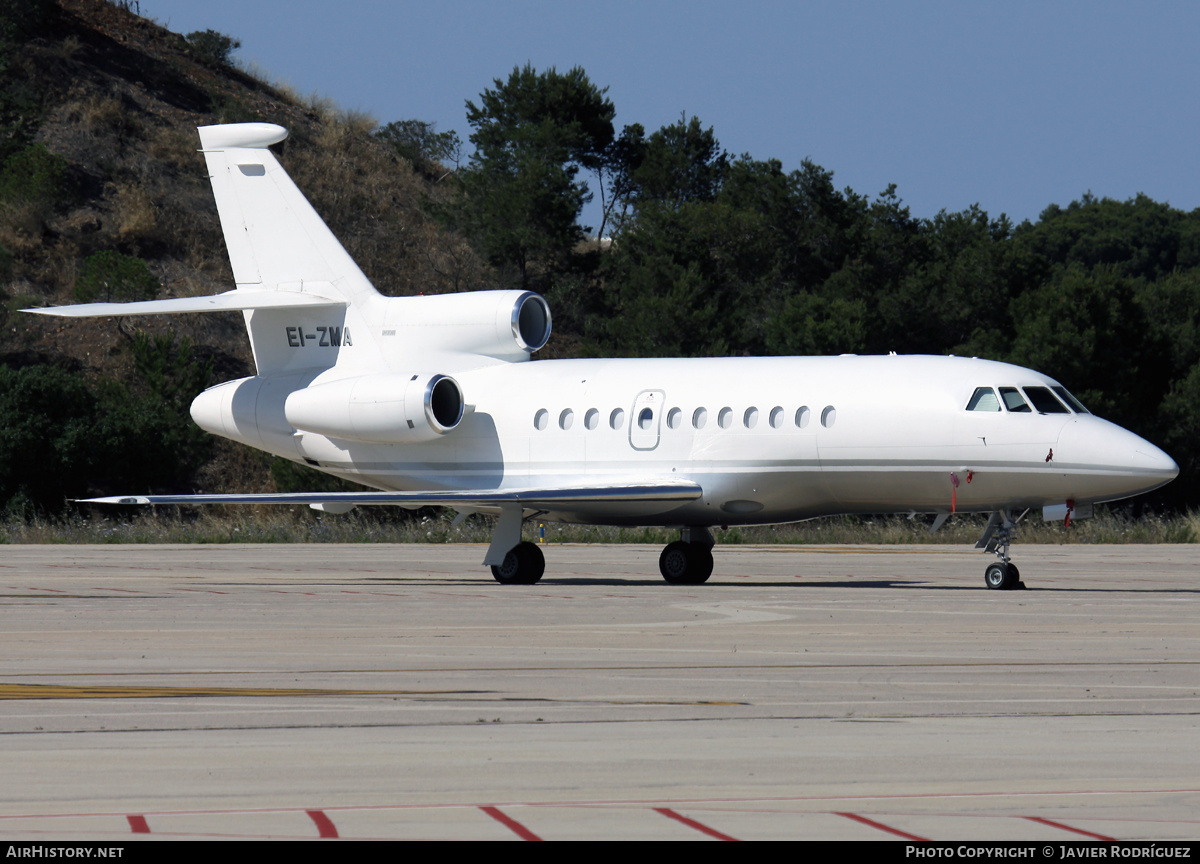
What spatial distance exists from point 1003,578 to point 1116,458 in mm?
2166

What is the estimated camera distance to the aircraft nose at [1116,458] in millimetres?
20734

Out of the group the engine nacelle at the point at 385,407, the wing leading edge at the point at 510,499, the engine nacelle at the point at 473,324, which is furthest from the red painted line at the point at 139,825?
the engine nacelle at the point at 473,324

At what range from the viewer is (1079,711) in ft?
31.8

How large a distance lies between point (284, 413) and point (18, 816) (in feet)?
69.6

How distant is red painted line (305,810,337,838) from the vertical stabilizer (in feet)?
69.4

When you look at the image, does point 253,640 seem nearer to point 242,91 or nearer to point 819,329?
point 819,329

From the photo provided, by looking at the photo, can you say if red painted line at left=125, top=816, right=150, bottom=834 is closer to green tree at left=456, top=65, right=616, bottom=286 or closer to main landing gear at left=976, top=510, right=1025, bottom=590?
main landing gear at left=976, top=510, right=1025, bottom=590

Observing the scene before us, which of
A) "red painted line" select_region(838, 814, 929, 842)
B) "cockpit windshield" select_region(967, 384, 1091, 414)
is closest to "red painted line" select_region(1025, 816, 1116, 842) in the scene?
"red painted line" select_region(838, 814, 929, 842)

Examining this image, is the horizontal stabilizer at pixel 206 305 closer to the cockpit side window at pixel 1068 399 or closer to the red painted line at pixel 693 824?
the cockpit side window at pixel 1068 399

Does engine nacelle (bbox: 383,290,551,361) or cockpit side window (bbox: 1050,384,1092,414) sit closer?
cockpit side window (bbox: 1050,384,1092,414)

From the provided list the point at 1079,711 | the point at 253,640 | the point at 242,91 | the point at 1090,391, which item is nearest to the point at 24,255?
the point at 242,91

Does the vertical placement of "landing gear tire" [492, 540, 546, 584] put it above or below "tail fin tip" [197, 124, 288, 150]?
below

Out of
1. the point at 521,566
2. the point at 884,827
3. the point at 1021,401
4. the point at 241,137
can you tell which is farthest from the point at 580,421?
the point at 884,827

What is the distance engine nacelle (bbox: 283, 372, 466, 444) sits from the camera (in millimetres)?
25266
